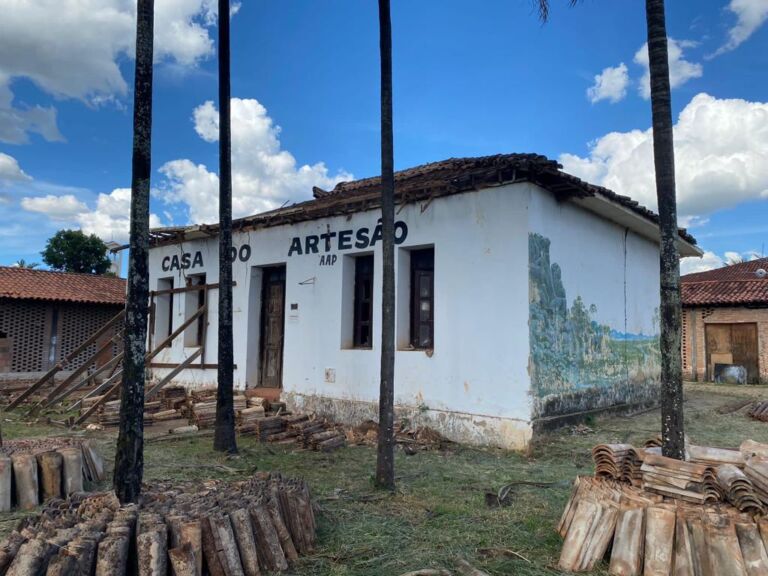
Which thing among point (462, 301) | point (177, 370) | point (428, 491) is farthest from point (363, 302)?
point (428, 491)

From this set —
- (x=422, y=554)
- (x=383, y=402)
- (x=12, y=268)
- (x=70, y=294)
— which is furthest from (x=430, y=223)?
(x=12, y=268)

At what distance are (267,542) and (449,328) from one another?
531cm

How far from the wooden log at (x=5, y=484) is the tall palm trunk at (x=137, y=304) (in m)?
1.49

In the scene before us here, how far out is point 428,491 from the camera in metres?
5.77

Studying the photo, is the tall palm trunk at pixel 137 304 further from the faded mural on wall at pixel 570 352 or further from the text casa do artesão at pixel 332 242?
the faded mural on wall at pixel 570 352

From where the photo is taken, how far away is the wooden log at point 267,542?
3.73 m

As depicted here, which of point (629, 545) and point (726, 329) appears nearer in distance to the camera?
point (629, 545)

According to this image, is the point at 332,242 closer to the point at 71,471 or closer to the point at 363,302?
the point at 363,302

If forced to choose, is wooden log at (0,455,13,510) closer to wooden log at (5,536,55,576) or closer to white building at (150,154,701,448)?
Answer: wooden log at (5,536,55,576)

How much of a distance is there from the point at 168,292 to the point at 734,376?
783 inches

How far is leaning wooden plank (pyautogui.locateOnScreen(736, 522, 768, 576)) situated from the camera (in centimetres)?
317

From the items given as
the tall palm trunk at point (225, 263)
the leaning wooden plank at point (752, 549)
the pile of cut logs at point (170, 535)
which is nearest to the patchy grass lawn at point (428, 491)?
the pile of cut logs at point (170, 535)

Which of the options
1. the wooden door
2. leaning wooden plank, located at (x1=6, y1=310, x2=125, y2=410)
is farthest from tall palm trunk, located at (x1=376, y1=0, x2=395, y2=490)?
the wooden door

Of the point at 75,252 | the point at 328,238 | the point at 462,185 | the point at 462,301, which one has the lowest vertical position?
the point at 462,301
